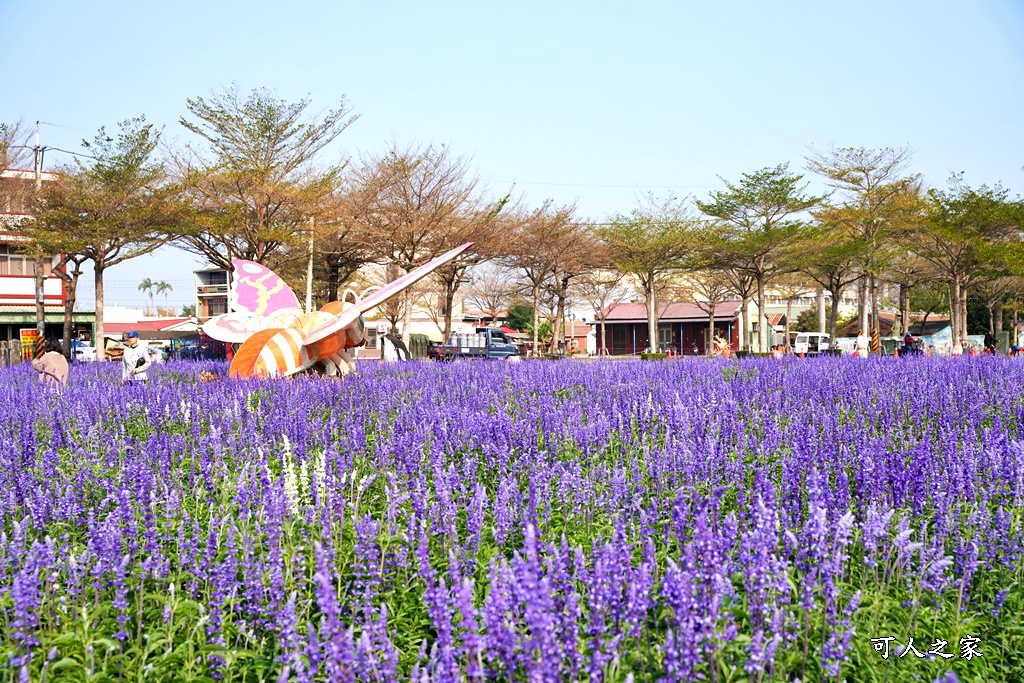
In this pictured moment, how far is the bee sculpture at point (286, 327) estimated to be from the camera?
40.0ft

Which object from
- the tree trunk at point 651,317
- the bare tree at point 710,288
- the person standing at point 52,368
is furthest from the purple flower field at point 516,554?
the bare tree at point 710,288

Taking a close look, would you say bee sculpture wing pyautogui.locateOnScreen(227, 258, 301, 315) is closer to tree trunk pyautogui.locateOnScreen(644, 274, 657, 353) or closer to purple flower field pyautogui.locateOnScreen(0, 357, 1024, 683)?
purple flower field pyautogui.locateOnScreen(0, 357, 1024, 683)

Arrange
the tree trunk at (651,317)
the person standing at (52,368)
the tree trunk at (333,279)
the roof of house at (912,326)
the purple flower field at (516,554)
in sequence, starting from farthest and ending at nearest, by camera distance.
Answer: the roof of house at (912,326)
the tree trunk at (651,317)
the tree trunk at (333,279)
the person standing at (52,368)
the purple flower field at (516,554)

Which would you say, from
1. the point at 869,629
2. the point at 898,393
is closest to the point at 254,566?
the point at 869,629

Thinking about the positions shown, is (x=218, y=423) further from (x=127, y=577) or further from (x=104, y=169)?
(x=104, y=169)

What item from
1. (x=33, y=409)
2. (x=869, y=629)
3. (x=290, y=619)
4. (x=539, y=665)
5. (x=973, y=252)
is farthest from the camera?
(x=973, y=252)

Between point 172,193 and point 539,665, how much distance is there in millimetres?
24904

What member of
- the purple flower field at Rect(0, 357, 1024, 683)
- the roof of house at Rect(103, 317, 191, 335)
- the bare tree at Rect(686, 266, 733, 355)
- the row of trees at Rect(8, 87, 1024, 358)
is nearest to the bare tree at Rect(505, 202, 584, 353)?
the row of trees at Rect(8, 87, 1024, 358)

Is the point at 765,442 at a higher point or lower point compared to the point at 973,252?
lower

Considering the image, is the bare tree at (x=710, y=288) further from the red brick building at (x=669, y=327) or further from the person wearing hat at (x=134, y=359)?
the person wearing hat at (x=134, y=359)

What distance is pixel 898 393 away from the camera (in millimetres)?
8172

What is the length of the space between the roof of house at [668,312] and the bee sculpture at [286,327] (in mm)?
40631

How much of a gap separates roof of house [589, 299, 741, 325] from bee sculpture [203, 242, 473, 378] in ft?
133

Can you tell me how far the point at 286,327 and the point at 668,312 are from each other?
45742 mm
